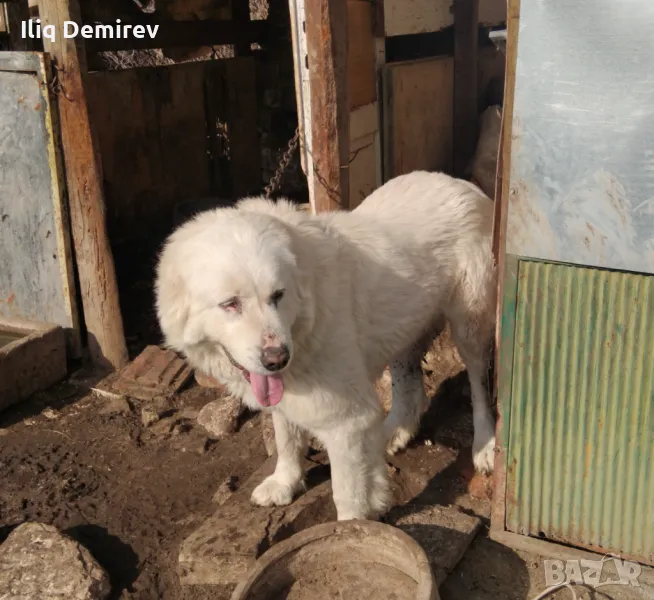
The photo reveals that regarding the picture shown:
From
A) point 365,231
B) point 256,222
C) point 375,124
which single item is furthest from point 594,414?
point 375,124

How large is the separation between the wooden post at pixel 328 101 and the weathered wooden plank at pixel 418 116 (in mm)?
1538

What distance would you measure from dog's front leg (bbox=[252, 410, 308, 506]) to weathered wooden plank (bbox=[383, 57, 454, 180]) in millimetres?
2976

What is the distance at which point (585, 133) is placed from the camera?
2.80 meters

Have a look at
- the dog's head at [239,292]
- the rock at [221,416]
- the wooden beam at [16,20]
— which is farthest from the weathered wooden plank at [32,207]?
the wooden beam at [16,20]

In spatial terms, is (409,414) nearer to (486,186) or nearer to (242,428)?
(242,428)

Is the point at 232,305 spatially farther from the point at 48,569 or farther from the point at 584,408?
the point at 48,569

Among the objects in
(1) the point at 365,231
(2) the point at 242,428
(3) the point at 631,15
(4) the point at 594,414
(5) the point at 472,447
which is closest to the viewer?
(3) the point at 631,15

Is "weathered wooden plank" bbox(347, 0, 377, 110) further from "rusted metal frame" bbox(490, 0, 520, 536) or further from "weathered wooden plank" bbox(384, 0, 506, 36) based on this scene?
"rusted metal frame" bbox(490, 0, 520, 536)

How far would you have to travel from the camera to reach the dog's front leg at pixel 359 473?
3557 millimetres

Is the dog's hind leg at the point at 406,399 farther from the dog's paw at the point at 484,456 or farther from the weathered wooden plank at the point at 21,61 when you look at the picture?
the weathered wooden plank at the point at 21,61

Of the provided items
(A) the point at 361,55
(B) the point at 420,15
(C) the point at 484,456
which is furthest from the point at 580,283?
(B) the point at 420,15

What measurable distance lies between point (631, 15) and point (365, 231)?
165 centimetres

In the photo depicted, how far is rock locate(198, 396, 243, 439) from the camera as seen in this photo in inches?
196

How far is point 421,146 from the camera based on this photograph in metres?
Answer: 7.11
